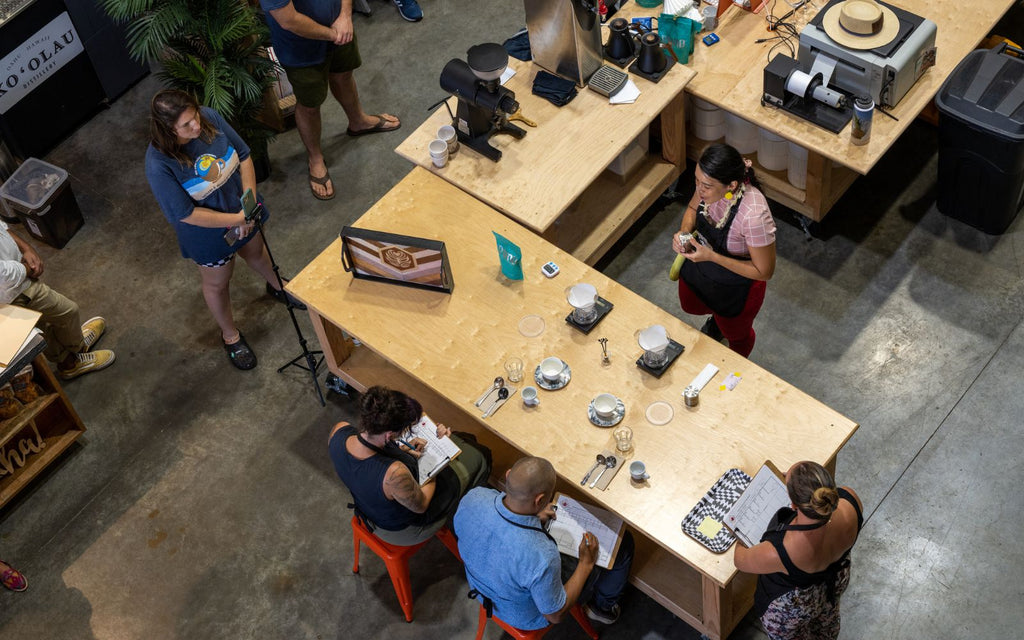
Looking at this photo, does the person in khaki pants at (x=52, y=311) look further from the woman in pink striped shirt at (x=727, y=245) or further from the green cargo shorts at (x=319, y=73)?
the woman in pink striped shirt at (x=727, y=245)

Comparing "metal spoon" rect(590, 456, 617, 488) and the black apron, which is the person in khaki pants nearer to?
"metal spoon" rect(590, 456, 617, 488)

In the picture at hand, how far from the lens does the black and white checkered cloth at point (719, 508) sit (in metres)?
4.26

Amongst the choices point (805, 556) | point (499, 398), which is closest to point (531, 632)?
point (499, 398)

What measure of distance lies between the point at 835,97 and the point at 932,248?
3.55ft

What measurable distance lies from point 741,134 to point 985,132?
1.21 m

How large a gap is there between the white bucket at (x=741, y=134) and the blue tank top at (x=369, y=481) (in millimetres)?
2730

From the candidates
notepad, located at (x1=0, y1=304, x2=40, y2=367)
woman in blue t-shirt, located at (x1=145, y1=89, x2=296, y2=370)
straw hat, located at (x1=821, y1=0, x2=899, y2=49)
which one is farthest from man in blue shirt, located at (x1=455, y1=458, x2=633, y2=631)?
straw hat, located at (x1=821, y1=0, x2=899, y2=49)

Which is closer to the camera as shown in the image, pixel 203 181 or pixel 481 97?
pixel 203 181

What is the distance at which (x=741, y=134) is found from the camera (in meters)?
6.11

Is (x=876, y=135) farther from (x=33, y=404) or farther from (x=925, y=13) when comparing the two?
(x=33, y=404)

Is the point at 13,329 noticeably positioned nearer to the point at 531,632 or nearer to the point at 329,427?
the point at 329,427

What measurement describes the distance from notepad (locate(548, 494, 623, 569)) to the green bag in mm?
2544

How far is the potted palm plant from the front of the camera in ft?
19.9

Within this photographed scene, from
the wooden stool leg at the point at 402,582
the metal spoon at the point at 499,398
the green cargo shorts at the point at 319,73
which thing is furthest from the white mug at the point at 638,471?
the green cargo shorts at the point at 319,73
